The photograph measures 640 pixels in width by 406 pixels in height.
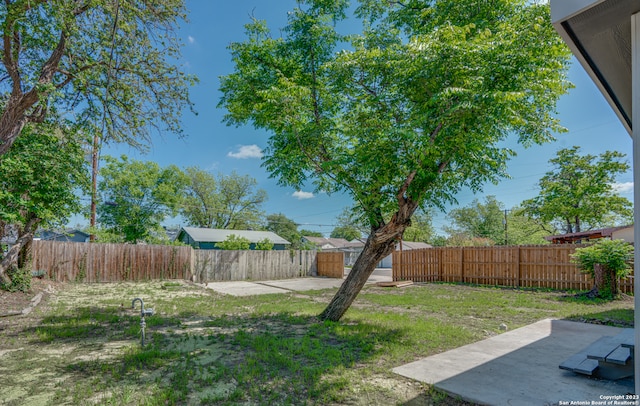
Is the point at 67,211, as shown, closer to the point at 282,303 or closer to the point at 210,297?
the point at 210,297

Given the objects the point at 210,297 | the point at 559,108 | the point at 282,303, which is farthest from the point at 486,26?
the point at 210,297

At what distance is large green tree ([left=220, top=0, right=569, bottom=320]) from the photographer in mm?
4277

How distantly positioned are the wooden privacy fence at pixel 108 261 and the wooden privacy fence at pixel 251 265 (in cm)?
66

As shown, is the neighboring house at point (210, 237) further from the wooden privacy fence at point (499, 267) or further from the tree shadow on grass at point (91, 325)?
the tree shadow on grass at point (91, 325)

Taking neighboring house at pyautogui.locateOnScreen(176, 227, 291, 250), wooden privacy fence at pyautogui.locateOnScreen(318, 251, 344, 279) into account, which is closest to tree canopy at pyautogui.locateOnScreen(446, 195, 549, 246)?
wooden privacy fence at pyautogui.locateOnScreen(318, 251, 344, 279)

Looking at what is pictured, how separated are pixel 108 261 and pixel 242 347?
437 inches

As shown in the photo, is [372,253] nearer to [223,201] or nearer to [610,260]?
[610,260]

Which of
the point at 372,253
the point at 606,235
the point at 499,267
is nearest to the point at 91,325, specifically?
the point at 372,253

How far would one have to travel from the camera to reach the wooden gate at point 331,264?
668 inches

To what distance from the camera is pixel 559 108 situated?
6.00 metres

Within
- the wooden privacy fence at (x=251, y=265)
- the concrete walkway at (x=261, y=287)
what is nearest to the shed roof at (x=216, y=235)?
the wooden privacy fence at (x=251, y=265)

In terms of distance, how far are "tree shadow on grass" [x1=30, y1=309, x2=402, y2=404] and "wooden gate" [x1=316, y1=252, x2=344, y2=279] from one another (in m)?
11.2

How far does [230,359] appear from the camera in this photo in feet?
12.6

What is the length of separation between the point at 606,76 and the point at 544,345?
351cm
